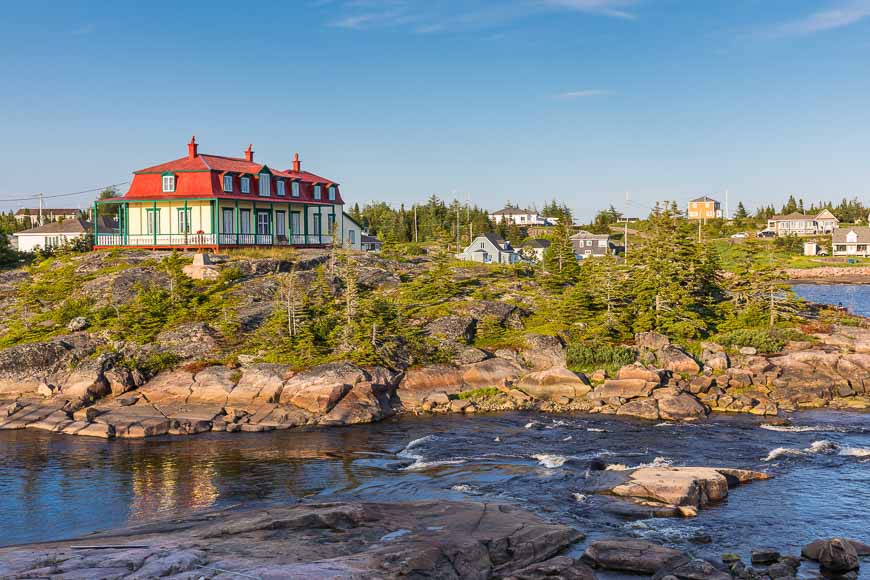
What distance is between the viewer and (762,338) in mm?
43594

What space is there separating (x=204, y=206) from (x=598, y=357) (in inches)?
1219

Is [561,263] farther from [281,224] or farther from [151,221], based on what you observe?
[151,221]

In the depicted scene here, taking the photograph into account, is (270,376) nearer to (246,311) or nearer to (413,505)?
(246,311)

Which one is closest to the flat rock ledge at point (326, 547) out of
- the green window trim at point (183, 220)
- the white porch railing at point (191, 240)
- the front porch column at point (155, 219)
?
the white porch railing at point (191, 240)

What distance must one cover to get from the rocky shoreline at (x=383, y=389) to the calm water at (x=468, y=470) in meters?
1.43

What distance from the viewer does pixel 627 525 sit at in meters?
22.7

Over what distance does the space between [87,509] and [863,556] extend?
2288cm

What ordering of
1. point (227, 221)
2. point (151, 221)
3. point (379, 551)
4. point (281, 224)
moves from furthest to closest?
point (281, 224) → point (151, 221) → point (227, 221) → point (379, 551)

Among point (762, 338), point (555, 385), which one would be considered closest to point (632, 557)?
point (555, 385)

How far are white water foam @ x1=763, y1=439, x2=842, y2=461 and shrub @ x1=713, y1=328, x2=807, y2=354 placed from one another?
12.7 metres

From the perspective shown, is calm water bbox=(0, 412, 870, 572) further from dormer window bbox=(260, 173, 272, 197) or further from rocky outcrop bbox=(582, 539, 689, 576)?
dormer window bbox=(260, 173, 272, 197)

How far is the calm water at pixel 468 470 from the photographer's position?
76.4 feet

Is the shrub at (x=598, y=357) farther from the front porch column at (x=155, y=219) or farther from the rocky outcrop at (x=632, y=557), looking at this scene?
the front porch column at (x=155, y=219)

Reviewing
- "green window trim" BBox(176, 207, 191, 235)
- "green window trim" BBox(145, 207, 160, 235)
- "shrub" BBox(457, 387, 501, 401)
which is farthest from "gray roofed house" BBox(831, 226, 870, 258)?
"green window trim" BBox(145, 207, 160, 235)
